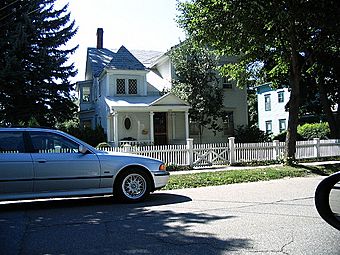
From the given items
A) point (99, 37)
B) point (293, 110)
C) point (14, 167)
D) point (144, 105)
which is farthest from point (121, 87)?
point (14, 167)

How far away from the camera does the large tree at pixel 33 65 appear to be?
26.3 meters

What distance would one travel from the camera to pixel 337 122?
28.7 metres

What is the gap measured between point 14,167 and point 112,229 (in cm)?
315

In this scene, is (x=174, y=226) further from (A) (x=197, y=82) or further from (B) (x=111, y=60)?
(B) (x=111, y=60)

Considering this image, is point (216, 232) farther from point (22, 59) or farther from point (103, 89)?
point (22, 59)

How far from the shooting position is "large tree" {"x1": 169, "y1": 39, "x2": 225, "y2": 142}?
2530 centimetres

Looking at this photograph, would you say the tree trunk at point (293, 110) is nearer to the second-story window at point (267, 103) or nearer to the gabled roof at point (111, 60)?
the gabled roof at point (111, 60)

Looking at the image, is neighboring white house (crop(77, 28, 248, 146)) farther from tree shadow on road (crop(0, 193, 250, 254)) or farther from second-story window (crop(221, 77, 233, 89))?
tree shadow on road (crop(0, 193, 250, 254))

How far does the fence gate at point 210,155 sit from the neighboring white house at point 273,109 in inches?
→ 1021

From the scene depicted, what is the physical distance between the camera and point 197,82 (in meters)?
25.4

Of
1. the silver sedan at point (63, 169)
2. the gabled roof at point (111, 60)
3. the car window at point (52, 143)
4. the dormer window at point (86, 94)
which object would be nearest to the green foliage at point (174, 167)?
the silver sedan at point (63, 169)

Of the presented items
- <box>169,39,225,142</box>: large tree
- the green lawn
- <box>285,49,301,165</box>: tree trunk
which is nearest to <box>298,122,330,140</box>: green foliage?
<box>169,39,225,142</box>: large tree

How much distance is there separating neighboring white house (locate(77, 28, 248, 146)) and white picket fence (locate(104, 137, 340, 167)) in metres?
6.05

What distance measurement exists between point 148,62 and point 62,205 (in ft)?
78.8
